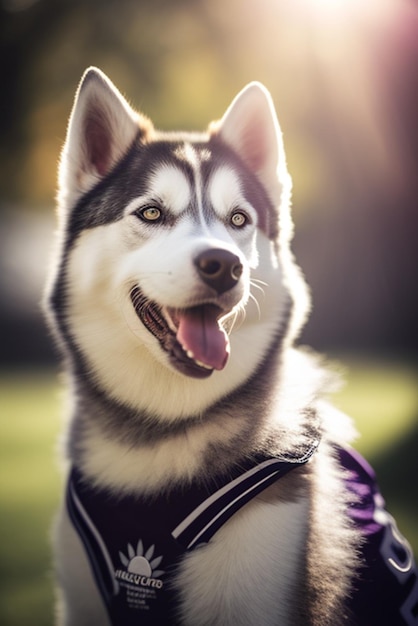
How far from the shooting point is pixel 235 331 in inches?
94.7

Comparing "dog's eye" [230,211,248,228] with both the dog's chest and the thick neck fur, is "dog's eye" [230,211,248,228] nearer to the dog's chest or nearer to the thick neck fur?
the thick neck fur

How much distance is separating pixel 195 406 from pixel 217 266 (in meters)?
0.54

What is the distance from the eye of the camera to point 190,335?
215 cm

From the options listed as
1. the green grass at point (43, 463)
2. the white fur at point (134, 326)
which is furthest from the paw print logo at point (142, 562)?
the green grass at point (43, 463)

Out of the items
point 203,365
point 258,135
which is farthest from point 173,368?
point 258,135

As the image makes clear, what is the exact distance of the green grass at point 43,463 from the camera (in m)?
3.42

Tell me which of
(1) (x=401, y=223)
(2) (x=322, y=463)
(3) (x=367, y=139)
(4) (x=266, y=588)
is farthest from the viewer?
(1) (x=401, y=223)

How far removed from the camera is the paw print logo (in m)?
2.09

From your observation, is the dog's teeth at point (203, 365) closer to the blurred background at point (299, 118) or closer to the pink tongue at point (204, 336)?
the pink tongue at point (204, 336)

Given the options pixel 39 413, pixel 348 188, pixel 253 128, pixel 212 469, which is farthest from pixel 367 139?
pixel 212 469

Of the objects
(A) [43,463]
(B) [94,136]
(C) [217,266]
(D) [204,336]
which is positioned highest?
(B) [94,136]

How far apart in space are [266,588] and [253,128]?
5.49 ft

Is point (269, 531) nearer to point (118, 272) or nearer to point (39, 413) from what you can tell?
point (118, 272)

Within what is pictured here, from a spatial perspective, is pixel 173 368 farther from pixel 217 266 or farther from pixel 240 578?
pixel 240 578
